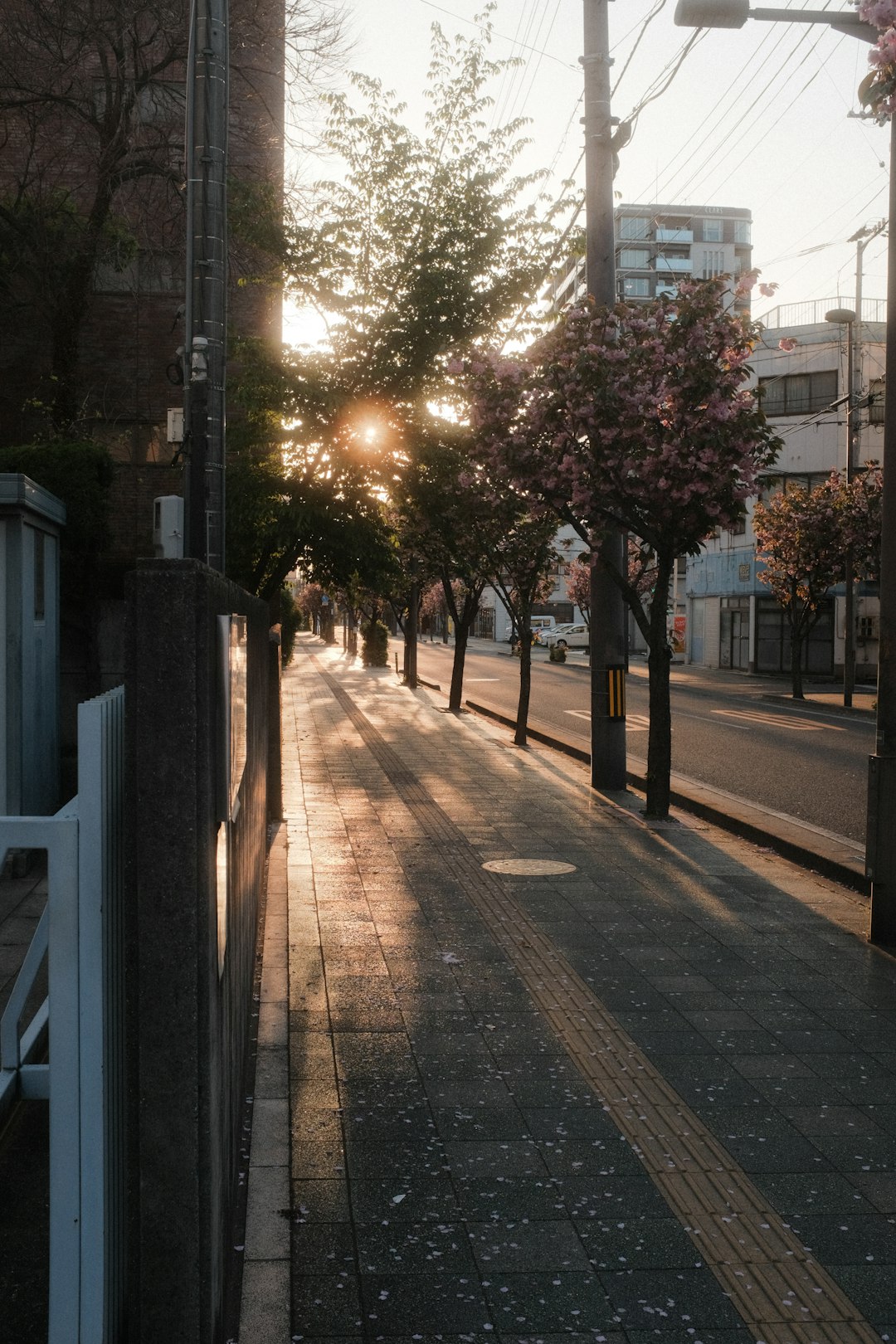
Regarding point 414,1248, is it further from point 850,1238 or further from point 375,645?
point 375,645

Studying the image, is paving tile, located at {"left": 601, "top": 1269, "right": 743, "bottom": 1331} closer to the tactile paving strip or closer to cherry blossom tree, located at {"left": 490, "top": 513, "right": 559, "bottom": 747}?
the tactile paving strip

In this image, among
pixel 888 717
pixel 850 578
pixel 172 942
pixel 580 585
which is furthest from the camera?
pixel 580 585

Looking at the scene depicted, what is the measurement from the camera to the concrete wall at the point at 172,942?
295 cm

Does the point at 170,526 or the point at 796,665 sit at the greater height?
the point at 170,526

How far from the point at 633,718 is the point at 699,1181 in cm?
2118

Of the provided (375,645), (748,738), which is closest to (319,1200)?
(748,738)

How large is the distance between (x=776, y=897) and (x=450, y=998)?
3415 mm

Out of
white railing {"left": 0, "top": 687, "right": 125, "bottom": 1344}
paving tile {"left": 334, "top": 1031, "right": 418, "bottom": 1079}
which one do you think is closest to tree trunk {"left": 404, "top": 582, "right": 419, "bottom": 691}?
paving tile {"left": 334, "top": 1031, "right": 418, "bottom": 1079}

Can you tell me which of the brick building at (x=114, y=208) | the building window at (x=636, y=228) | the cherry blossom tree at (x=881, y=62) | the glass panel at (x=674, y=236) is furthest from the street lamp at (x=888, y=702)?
the glass panel at (x=674, y=236)

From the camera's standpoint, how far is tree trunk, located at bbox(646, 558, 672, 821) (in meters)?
12.7

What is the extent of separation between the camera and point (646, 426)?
12.0 metres

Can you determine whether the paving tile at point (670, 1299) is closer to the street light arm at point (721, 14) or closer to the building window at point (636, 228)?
the street light arm at point (721, 14)

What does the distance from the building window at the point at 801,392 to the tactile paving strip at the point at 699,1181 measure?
4473 centimetres

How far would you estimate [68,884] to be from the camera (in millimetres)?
2814
